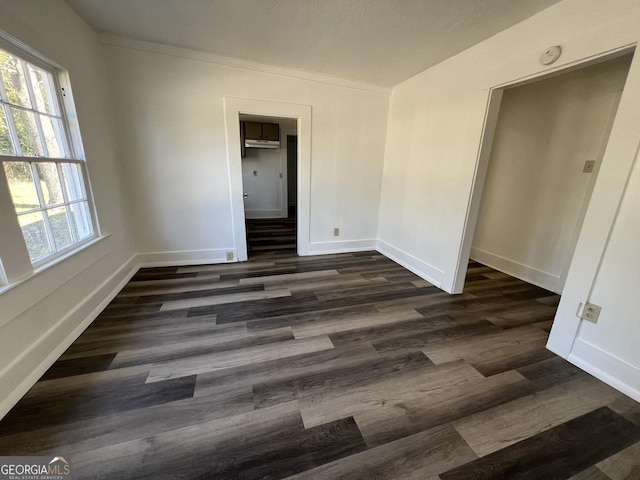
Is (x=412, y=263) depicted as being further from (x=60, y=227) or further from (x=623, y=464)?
(x=60, y=227)

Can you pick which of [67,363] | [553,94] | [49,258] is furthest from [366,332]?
[553,94]

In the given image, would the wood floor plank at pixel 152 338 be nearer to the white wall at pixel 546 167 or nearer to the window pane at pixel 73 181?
the window pane at pixel 73 181

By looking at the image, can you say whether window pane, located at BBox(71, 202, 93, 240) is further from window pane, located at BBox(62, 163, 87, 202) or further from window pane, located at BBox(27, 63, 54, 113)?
window pane, located at BBox(27, 63, 54, 113)

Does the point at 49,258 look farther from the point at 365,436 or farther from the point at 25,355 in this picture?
the point at 365,436

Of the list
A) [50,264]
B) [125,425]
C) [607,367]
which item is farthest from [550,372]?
[50,264]

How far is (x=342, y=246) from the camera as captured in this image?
3.89 metres

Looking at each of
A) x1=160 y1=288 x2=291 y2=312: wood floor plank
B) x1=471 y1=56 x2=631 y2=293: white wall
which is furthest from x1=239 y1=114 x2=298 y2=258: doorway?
x1=471 y1=56 x2=631 y2=293: white wall

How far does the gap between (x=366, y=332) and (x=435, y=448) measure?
2.89ft

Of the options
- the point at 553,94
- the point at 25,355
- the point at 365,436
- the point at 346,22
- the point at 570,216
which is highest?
the point at 346,22

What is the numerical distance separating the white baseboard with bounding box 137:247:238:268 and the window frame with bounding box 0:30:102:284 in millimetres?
897

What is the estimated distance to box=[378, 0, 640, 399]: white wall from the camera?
1.44 metres

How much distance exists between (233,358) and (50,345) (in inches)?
46.9

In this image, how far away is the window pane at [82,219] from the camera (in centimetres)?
201

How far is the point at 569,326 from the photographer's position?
67.9 inches
